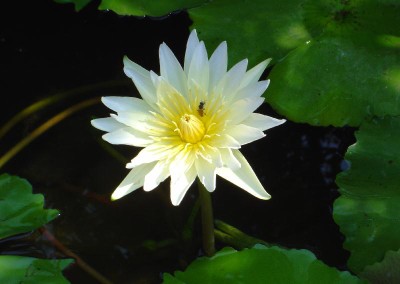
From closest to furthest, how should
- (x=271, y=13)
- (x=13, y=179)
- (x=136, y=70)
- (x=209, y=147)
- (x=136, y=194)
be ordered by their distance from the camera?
(x=209, y=147)
(x=136, y=70)
(x=13, y=179)
(x=271, y=13)
(x=136, y=194)

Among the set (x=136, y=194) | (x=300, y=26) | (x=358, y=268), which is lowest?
(x=358, y=268)

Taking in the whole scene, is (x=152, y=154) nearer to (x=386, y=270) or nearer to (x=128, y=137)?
(x=128, y=137)

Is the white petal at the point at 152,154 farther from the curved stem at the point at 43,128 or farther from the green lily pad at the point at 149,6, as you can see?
the curved stem at the point at 43,128

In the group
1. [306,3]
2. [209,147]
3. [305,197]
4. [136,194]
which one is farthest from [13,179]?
[306,3]

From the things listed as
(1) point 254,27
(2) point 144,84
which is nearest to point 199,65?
(2) point 144,84

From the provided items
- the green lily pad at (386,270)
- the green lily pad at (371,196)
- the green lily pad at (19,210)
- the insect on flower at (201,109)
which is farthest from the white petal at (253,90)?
the green lily pad at (19,210)

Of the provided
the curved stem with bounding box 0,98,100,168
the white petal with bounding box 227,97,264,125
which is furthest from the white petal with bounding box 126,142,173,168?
the curved stem with bounding box 0,98,100,168

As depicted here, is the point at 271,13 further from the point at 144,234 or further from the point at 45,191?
the point at 45,191
